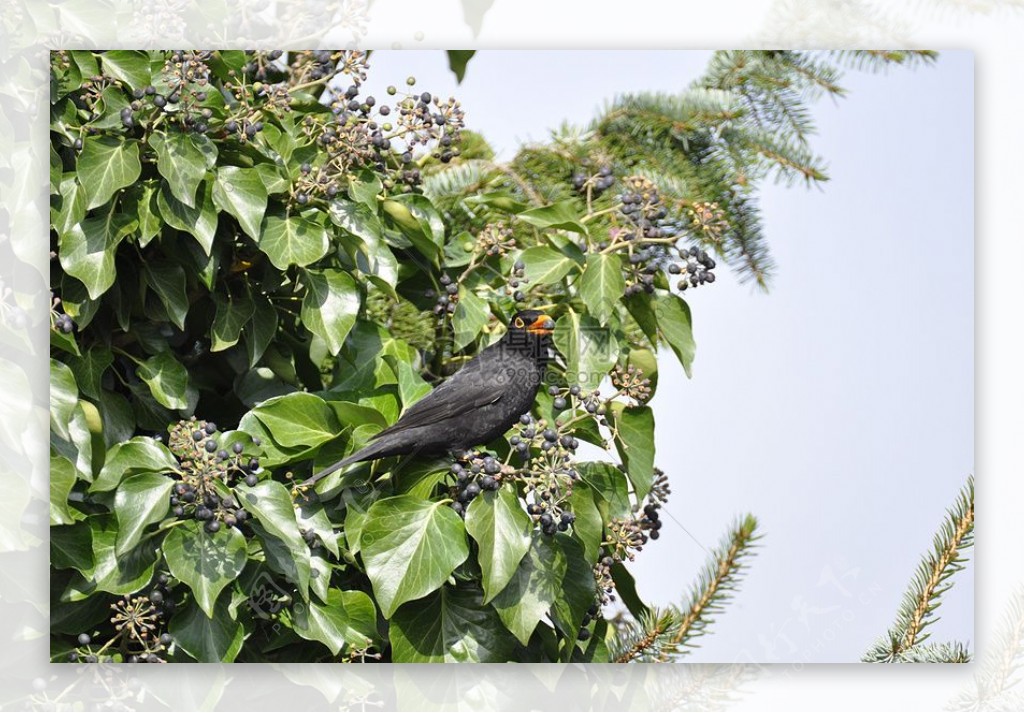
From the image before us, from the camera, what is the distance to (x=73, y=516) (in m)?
1.71

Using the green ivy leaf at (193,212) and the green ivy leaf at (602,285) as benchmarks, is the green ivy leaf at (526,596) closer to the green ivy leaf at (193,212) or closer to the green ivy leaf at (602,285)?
the green ivy leaf at (602,285)

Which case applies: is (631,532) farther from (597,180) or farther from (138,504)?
(138,504)

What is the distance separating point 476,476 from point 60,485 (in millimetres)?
587

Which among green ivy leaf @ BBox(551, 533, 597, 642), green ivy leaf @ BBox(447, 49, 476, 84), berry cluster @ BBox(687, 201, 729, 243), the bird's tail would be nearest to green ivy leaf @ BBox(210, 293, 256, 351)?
the bird's tail

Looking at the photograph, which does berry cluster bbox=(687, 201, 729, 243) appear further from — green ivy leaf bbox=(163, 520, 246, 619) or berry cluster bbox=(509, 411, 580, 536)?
green ivy leaf bbox=(163, 520, 246, 619)

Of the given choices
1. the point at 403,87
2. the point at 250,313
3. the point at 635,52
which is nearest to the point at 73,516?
the point at 250,313

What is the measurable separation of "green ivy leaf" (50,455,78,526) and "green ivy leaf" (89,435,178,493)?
35 mm

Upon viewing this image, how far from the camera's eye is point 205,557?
1643mm

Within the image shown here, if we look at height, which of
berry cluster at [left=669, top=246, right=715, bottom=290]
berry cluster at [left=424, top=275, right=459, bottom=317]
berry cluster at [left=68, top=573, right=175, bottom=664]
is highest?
berry cluster at [left=669, top=246, right=715, bottom=290]

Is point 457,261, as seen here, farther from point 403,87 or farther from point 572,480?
point 572,480

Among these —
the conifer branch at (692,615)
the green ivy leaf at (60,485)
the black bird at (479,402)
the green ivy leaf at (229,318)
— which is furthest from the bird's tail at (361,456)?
the conifer branch at (692,615)

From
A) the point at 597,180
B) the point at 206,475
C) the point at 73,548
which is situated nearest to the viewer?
the point at 206,475

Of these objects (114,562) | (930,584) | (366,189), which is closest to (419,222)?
(366,189)

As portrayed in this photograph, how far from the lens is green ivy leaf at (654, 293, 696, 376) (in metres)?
1.73
